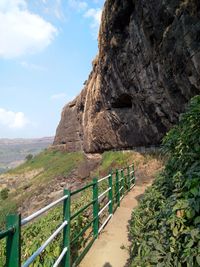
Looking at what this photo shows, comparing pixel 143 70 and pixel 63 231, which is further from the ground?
pixel 143 70

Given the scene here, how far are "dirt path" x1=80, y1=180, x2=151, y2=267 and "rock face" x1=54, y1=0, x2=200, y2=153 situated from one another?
7187 mm

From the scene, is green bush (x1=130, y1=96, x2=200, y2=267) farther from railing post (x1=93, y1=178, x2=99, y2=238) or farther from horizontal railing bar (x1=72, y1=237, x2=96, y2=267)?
Answer: railing post (x1=93, y1=178, x2=99, y2=238)

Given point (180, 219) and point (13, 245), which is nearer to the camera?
point (13, 245)

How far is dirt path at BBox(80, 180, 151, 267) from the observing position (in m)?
5.80

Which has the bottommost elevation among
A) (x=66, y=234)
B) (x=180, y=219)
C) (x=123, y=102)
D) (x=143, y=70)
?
(x=66, y=234)

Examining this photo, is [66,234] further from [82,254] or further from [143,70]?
[143,70]

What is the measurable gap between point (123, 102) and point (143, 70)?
23.8 feet

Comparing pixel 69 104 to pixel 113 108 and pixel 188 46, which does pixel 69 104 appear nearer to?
pixel 113 108

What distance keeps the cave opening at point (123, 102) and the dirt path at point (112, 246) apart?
15653mm

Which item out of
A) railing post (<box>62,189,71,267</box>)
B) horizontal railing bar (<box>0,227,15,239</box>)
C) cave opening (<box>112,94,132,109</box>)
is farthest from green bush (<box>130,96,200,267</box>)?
cave opening (<box>112,94,132,109</box>)

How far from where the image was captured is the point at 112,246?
6.61 m

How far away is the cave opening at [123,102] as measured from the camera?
24519 mm

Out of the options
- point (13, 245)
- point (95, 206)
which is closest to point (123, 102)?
point (95, 206)

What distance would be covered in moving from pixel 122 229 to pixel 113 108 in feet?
65.5
